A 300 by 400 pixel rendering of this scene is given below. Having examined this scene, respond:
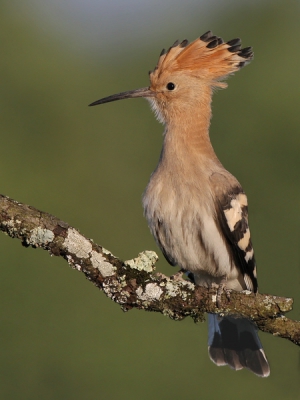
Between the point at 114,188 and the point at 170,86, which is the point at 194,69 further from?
the point at 114,188

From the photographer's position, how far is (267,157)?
6.86m

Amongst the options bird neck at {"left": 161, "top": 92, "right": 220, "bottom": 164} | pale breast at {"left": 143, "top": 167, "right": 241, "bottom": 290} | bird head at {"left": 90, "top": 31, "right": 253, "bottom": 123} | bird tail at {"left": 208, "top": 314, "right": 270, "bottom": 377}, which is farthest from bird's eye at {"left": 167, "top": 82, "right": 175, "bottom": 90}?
bird tail at {"left": 208, "top": 314, "right": 270, "bottom": 377}

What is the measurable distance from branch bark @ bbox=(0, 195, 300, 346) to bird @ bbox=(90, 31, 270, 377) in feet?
0.86

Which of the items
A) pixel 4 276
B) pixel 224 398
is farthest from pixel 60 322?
pixel 224 398

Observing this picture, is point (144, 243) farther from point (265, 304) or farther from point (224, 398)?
point (265, 304)

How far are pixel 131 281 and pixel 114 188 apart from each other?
3814 millimetres

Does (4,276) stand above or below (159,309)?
above

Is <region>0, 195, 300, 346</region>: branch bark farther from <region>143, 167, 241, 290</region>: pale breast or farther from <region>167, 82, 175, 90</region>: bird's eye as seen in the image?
<region>167, 82, 175, 90</region>: bird's eye

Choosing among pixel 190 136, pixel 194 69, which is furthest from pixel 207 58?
pixel 190 136

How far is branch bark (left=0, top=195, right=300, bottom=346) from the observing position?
9.31 feet

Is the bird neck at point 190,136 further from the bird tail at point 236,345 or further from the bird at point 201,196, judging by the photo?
the bird tail at point 236,345

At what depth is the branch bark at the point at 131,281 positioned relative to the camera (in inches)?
112

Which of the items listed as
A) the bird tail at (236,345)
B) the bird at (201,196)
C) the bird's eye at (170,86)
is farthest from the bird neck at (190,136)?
the bird tail at (236,345)

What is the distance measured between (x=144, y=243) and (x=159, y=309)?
313cm
